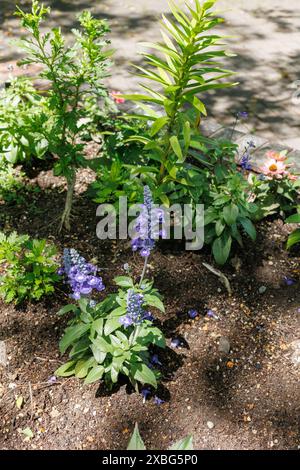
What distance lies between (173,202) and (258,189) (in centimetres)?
65

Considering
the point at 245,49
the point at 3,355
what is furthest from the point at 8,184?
the point at 245,49

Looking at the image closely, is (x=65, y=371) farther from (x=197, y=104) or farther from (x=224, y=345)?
(x=197, y=104)

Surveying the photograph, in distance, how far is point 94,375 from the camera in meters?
2.72

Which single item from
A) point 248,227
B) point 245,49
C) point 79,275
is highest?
point 245,49

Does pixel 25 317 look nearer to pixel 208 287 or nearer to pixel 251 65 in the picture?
pixel 208 287

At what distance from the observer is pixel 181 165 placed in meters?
3.45

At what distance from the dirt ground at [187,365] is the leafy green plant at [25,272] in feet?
0.39

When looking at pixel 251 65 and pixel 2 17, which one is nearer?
pixel 251 65

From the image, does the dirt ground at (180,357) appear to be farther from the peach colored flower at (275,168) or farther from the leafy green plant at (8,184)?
the peach colored flower at (275,168)

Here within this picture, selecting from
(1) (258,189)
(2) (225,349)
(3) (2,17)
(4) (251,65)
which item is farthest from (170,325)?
(3) (2,17)

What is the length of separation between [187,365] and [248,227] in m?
1.01

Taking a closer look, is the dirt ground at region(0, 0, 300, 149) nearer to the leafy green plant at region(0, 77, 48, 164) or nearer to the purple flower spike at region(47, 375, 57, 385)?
the leafy green plant at region(0, 77, 48, 164)

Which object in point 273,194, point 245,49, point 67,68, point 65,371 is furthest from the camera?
point 245,49
